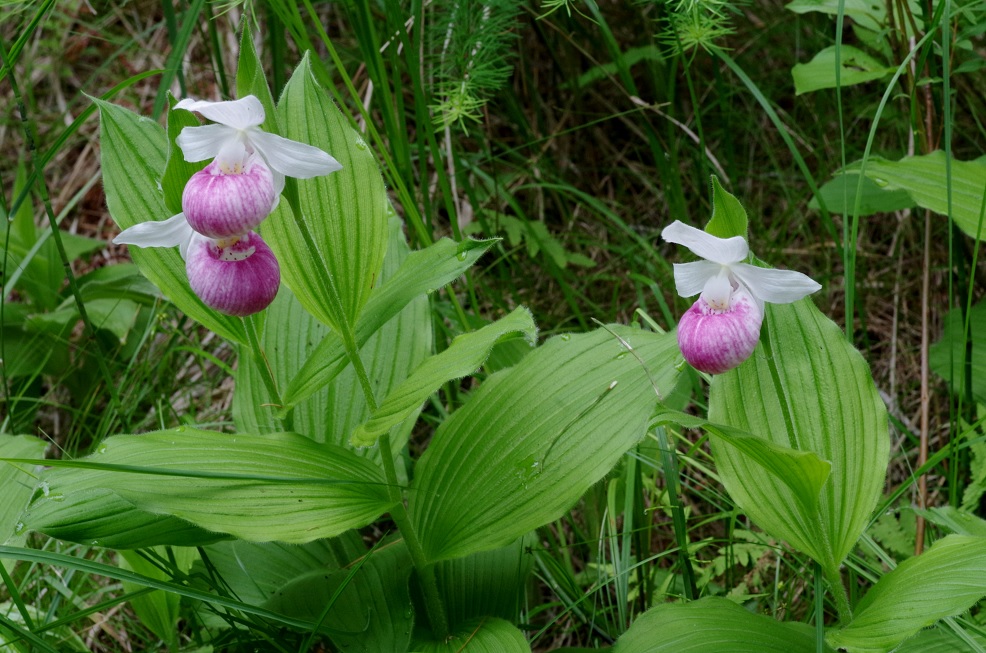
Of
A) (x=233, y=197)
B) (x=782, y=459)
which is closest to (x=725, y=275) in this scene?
(x=782, y=459)

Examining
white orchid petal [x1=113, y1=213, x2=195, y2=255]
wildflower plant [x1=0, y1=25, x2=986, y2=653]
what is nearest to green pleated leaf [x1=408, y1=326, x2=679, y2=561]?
wildflower plant [x1=0, y1=25, x2=986, y2=653]

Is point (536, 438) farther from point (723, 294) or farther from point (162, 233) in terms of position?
point (162, 233)

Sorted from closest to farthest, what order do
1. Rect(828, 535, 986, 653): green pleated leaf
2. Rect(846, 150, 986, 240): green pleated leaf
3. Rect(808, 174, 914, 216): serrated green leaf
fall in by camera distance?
Rect(828, 535, 986, 653): green pleated leaf → Rect(846, 150, 986, 240): green pleated leaf → Rect(808, 174, 914, 216): serrated green leaf

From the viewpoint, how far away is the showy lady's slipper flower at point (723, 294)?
1.22m

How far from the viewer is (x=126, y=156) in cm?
162

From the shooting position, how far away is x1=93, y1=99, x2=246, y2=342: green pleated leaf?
1608 mm

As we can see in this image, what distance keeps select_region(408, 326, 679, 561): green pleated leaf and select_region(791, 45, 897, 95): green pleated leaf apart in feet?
3.06

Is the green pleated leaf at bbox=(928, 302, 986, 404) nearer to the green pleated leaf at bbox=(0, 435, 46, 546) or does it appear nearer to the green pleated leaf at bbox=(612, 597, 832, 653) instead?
the green pleated leaf at bbox=(612, 597, 832, 653)

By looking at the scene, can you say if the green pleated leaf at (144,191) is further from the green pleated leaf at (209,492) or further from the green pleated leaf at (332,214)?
the green pleated leaf at (209,492)

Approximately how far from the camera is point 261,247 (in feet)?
4.36

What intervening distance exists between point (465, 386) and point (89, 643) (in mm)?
1114

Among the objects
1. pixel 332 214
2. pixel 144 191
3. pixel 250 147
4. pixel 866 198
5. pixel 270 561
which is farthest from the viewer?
pixel 866 198

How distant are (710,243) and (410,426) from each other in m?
0.66

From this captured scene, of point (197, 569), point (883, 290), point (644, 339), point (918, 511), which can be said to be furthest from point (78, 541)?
point (883, 290)
